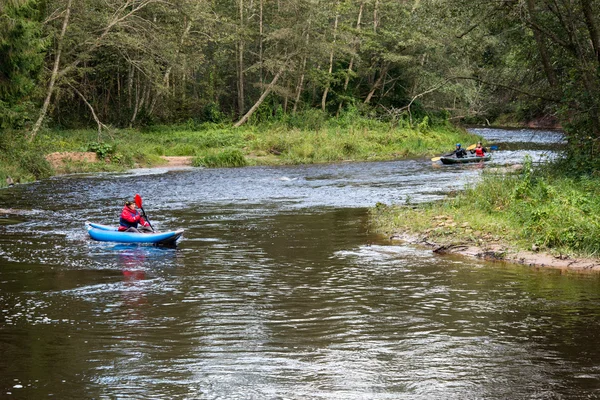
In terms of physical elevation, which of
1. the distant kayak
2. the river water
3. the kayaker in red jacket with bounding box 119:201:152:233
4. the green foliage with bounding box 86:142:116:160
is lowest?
the river water

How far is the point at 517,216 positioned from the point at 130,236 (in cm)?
796

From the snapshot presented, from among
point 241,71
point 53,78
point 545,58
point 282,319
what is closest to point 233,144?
point 241,71

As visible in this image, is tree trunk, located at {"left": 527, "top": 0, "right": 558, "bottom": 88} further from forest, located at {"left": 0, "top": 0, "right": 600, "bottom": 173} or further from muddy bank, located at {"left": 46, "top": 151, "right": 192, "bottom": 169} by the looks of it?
muddy bank, located at {"left": 46, "top": 151, "right": 192, "bottom": 169}

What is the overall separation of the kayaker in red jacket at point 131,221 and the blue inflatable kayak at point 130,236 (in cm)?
21

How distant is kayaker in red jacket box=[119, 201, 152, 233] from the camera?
1592cm

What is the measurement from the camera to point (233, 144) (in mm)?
40719

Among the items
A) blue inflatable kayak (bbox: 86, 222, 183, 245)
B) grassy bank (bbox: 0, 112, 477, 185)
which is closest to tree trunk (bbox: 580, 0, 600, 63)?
blue inflatable kayak (bbox: 86, 222, 183, 245)

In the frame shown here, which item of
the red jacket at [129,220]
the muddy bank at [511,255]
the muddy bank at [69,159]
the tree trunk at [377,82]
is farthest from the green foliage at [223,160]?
the muddy bank at [511,255]

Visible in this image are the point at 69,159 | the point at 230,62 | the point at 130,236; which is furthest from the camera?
the point at 230,62

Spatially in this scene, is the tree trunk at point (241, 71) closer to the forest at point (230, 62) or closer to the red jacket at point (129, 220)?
the forest at point (230, 62)

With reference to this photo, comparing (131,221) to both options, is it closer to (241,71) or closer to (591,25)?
(591,25)

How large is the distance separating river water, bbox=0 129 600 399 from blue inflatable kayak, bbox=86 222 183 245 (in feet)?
0.57

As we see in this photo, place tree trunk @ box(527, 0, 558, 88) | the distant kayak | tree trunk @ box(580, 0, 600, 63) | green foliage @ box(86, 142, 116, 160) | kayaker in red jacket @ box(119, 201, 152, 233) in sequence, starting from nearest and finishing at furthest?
1. kayaker in red jacket @ box(119, 201, 152, 233)
2. tree trunk @ box(580, 0, 600, 63)
3. tree trunk @ box(527, 0, 558, 88)
4. the distant kayak
5. green foliage @ box(86, 142, 116, 160)

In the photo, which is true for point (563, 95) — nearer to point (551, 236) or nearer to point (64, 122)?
point (551, 236)
